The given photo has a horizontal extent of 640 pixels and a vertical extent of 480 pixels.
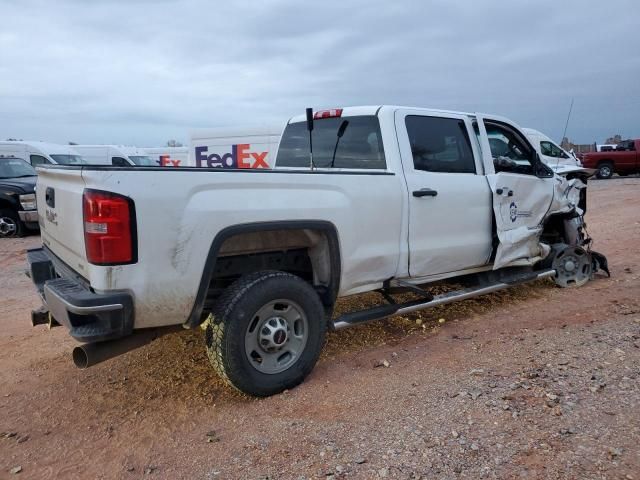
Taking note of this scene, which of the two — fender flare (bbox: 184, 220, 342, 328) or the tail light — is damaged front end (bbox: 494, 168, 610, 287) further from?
the tail light

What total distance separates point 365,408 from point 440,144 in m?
2.46

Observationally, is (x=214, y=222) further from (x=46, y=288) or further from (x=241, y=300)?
(x=46, y=288)

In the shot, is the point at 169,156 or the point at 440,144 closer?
the point at 440,144

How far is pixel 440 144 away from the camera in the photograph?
15.4ft

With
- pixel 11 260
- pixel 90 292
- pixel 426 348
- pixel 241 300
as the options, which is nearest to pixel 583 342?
pixel 426 348

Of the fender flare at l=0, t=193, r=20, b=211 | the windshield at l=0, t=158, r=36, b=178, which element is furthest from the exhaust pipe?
the windshield at l=0, t=158, r=36, b=178

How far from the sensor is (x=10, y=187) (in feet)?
35.2

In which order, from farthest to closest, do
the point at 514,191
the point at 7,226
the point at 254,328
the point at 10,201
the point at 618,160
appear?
1. the point at 618,160
2. the point at 7,226
3. the point at 10,201
4. the point at 514,191
5. the point at 254,328

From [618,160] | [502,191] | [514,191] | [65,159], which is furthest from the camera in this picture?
[618,160]

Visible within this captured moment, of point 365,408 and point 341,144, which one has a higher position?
point 341,144

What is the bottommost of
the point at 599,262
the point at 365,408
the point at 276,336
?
the point at 365,408

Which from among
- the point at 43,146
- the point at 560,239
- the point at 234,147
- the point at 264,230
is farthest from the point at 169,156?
the point at 264,230

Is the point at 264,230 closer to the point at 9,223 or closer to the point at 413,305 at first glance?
the point at 413,305

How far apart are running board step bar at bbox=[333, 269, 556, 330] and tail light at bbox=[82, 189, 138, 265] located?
164 centimetres
